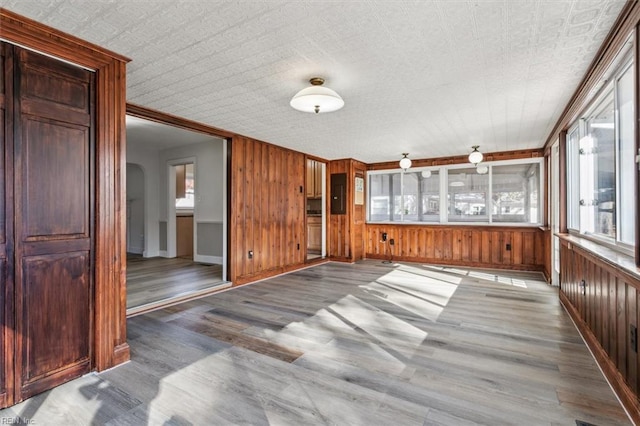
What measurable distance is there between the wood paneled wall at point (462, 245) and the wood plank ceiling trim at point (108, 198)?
5.98 meters

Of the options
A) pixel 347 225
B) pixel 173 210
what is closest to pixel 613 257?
pixel 347 225

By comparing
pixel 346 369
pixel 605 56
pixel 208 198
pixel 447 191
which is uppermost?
pixel 605 56

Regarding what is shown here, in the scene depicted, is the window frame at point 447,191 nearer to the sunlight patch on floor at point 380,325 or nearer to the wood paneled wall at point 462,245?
the wood paneled wall at point 462,245

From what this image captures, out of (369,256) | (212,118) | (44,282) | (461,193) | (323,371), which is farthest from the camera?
(369,256)

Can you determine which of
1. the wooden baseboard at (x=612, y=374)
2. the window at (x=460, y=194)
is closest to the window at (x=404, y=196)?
the window at (x=460, y=194)

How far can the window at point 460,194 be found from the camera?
632cm

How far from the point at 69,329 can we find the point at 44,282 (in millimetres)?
382

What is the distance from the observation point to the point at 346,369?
2.32m

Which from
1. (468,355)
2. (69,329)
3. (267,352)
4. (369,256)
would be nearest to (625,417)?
(468,355)

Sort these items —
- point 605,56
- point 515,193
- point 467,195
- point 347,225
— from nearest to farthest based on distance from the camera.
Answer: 1. point 605,56
2. point 515,193
3. point 467,195
4. point 347,225

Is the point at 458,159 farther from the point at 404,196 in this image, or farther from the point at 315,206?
the point at 315,206

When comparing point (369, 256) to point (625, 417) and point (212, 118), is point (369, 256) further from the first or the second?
point (625, 417)

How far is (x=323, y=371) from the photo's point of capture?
2.30m

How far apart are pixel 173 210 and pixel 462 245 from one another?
6710 mm
